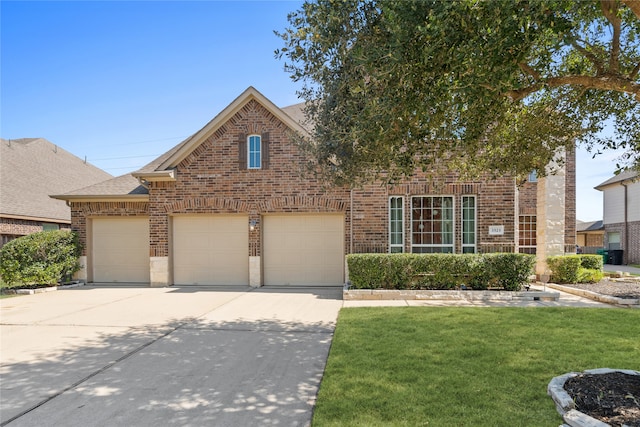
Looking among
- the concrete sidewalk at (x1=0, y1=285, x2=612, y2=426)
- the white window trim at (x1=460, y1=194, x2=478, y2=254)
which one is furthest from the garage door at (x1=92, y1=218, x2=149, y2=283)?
the white window trim at (x1=460, y1=194, x2=478, y2=254)

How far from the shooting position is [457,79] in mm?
4262

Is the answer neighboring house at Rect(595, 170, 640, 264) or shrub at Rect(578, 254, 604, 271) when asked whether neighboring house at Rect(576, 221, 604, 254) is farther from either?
shrub at Rect(578, 254, 604, 271)

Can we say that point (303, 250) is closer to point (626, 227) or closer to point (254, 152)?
point (254, 152)

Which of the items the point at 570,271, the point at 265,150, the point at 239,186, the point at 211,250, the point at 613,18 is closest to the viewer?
the point at 613,18

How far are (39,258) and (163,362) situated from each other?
9972mm

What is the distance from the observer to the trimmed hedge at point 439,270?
33.7 feet

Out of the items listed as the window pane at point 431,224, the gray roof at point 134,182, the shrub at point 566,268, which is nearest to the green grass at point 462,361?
the window pane at point 431,224

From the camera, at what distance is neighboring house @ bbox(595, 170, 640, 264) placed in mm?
23494

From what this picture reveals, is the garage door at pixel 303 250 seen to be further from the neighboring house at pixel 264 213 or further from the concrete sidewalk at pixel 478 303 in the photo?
the concrete sidewalk at pixel 478 303

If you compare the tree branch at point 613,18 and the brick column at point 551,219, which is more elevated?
the tree branch at point 613,18

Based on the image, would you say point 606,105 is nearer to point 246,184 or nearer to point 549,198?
point 549,198

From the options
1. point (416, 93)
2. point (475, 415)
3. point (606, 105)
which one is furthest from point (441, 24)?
point (606, 105)

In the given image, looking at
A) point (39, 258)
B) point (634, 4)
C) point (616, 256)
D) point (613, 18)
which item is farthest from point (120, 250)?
point (616, 256)

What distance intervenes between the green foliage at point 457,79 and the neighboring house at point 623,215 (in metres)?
21.4
